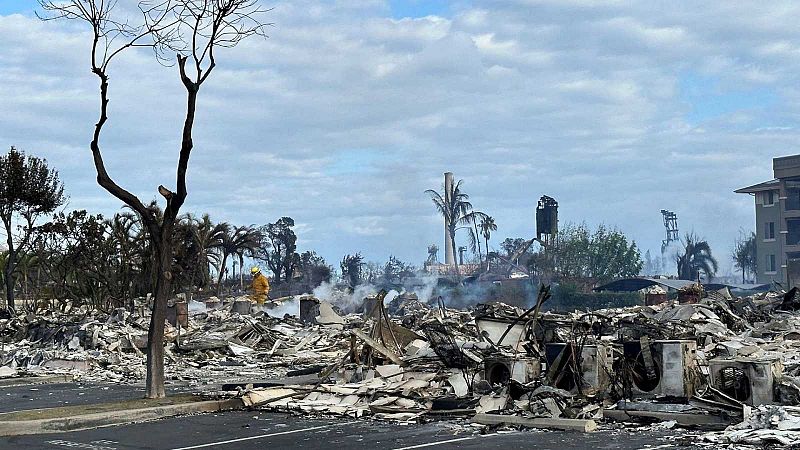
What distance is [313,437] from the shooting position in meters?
12.3

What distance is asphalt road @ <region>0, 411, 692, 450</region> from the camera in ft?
37.3

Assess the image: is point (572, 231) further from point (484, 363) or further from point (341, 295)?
point (484, 363)

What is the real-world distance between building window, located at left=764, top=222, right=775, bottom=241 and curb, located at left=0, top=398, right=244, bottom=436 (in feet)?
228

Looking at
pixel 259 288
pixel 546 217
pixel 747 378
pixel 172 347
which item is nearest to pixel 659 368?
pixel 747 378

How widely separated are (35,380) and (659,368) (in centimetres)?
1487

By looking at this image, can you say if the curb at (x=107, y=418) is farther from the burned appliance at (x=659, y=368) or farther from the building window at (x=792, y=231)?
the building window at (x=792, y=231)

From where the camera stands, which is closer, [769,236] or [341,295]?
[341,295]

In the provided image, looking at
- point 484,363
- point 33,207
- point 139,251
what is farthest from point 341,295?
point 484,363

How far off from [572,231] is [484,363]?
195 feet

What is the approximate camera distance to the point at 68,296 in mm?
40438

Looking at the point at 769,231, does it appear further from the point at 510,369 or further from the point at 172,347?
the point at 510,369

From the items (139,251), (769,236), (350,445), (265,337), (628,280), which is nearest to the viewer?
(350,445)

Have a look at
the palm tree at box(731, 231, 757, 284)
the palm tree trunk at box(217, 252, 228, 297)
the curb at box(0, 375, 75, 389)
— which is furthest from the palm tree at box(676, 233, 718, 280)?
the curb at box(0, 375, 75, 389)

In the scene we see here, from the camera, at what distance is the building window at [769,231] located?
7756cm
